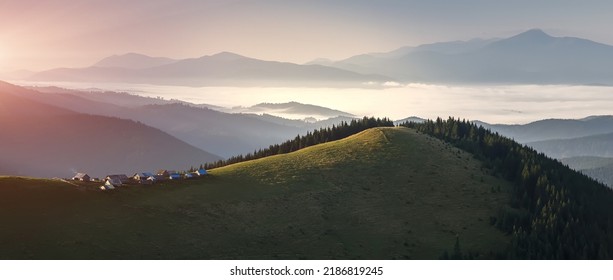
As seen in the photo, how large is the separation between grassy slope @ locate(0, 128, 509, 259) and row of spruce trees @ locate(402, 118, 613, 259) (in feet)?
18.1

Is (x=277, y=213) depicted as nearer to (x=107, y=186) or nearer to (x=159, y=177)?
(x=159, y=177)

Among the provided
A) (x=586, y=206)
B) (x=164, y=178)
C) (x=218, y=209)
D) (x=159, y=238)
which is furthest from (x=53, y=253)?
(x=586, y=206)

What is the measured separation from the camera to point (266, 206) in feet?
430

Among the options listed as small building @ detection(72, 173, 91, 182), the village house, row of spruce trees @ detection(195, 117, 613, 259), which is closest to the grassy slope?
the village house

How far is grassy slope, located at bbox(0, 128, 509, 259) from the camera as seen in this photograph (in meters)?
101

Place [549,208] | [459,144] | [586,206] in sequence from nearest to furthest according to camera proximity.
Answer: [549,208]
[586,206]
[459,144]

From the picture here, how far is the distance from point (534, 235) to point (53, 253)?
3857 inches

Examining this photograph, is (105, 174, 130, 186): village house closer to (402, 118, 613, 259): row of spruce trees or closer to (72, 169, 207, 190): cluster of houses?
(72, 169, 207, 190): cluster of houses

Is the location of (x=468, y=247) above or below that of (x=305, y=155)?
below

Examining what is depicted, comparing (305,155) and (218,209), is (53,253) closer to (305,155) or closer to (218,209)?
(218,209)

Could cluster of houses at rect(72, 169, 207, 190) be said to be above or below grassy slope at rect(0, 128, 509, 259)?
above

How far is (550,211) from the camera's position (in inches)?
5482

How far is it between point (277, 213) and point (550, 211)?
68.8 meters

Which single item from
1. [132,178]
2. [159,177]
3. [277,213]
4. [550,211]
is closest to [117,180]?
[132,178]
